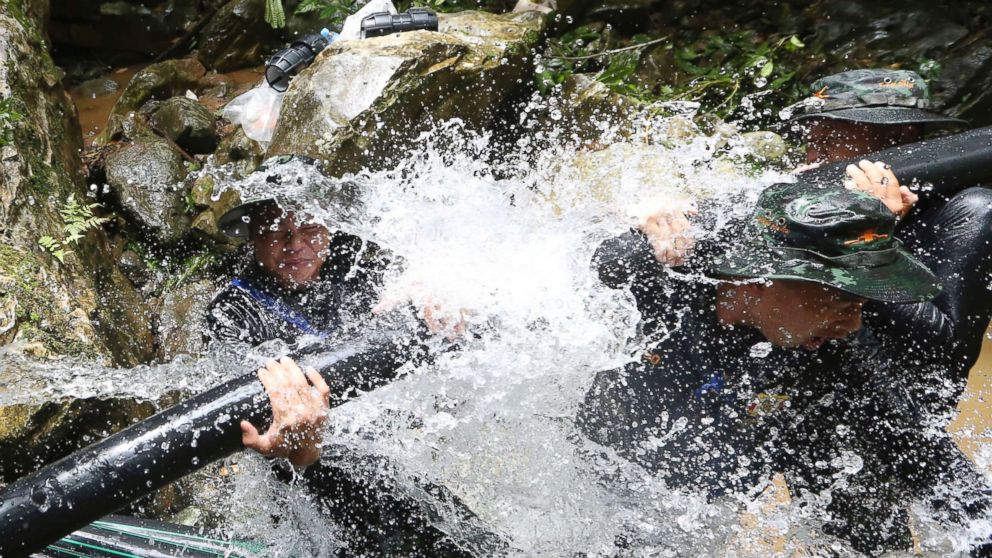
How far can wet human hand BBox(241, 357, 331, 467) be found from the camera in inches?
69.3

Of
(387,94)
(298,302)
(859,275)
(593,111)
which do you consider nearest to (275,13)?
(387,94)

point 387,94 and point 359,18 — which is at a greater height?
point 359,18

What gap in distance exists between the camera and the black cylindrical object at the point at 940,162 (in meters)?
2.26

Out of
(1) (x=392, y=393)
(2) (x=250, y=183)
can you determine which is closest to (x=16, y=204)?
(2) (x=250, y=183)

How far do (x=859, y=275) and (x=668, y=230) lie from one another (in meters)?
0.53

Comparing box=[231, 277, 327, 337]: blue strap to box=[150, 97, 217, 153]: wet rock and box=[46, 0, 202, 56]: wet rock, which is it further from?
box=[46, 0, 202, 56]: wet rock

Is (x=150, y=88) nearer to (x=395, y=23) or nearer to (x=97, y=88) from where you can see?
(x=97, y=88)

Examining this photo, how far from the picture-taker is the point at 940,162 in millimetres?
2314

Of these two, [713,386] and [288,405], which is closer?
[288,405]

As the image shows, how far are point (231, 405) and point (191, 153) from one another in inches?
158

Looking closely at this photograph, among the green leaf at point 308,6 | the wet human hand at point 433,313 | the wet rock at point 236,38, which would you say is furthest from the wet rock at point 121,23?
the wet human hand at point 433,313

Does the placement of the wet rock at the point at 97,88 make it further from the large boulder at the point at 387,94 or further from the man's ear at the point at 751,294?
the man's ear at the point at 751,294

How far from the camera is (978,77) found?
3.96m

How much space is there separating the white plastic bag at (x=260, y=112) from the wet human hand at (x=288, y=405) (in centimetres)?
343
